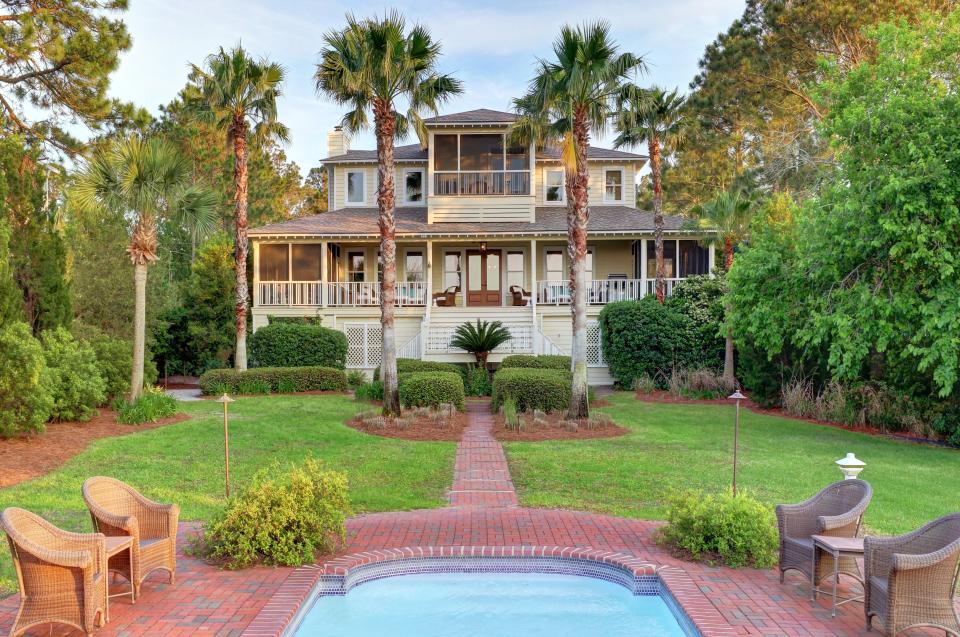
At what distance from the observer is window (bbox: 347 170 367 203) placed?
2830 centimetres

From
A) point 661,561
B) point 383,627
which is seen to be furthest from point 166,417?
point 661,561

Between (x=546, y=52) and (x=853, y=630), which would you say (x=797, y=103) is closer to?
(x=546, y=52)

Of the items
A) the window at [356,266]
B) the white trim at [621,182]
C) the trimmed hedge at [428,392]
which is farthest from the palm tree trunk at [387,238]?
the white trim at [621,182]

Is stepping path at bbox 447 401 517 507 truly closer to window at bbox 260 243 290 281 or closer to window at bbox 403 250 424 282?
window at bbox 403 250 424 282

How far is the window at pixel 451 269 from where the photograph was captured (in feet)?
88.8

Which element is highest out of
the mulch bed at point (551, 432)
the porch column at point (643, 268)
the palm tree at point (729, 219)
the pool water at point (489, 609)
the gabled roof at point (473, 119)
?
the gabled roof at point (473, 119)

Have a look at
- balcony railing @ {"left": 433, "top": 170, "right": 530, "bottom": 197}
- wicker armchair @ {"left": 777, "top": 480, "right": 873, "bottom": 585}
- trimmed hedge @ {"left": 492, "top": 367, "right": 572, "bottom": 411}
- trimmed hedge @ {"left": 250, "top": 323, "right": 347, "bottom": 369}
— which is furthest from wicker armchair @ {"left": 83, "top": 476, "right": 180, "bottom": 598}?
balcony railing @ {"left": 433, "top": 170, "right": 530, "bottom": 197}

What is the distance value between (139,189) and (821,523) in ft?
49.4

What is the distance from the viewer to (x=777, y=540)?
6.80 m

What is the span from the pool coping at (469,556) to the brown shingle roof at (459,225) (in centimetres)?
1755

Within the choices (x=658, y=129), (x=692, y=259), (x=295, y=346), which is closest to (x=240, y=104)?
(x=295, y=346)

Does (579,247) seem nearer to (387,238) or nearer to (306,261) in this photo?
(387,238)

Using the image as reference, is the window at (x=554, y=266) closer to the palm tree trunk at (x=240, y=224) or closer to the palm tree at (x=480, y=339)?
the palm tree at (x=480, y=339)

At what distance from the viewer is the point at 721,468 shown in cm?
1109
